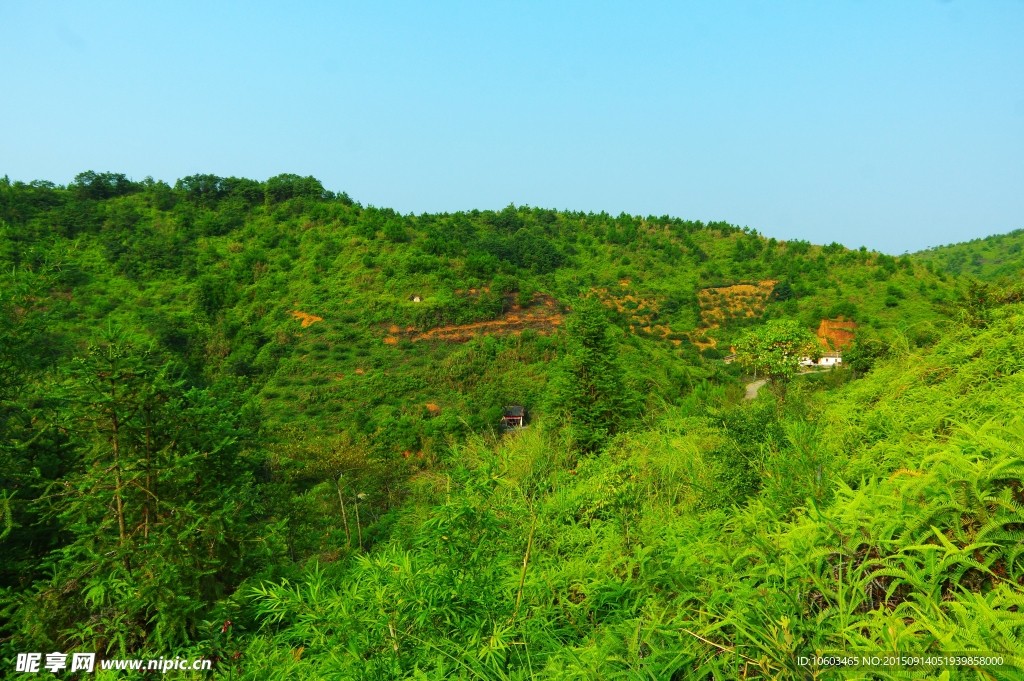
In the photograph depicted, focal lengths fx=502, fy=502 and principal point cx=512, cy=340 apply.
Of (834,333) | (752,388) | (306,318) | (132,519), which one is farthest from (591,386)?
Result: (834,333)

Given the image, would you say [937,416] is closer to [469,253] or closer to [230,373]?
[230,373]

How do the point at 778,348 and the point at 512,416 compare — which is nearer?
the point at 778,348

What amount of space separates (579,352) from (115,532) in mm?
11228

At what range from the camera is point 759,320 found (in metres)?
62.8

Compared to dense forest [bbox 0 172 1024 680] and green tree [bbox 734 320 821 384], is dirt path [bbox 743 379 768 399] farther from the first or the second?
dense forest [bbox 0 172 1024 680]

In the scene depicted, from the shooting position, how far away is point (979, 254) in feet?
305

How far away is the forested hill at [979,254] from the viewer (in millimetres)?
79938

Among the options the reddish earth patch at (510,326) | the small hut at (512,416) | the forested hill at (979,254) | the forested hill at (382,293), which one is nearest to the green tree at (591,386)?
the forested hill at (382,293)

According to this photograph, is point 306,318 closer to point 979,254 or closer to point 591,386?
point 591,386

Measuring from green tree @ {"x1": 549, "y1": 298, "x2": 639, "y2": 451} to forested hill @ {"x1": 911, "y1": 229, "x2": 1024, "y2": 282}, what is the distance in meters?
84.7

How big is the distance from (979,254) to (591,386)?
383 feet

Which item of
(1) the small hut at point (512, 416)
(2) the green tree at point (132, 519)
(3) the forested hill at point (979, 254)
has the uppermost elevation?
(3) the forested hill at point (979, 254)

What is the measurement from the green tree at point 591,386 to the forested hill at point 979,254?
84693 mm

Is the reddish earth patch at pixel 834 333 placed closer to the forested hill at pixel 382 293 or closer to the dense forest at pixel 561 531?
the forested hill at pixel 382 293
